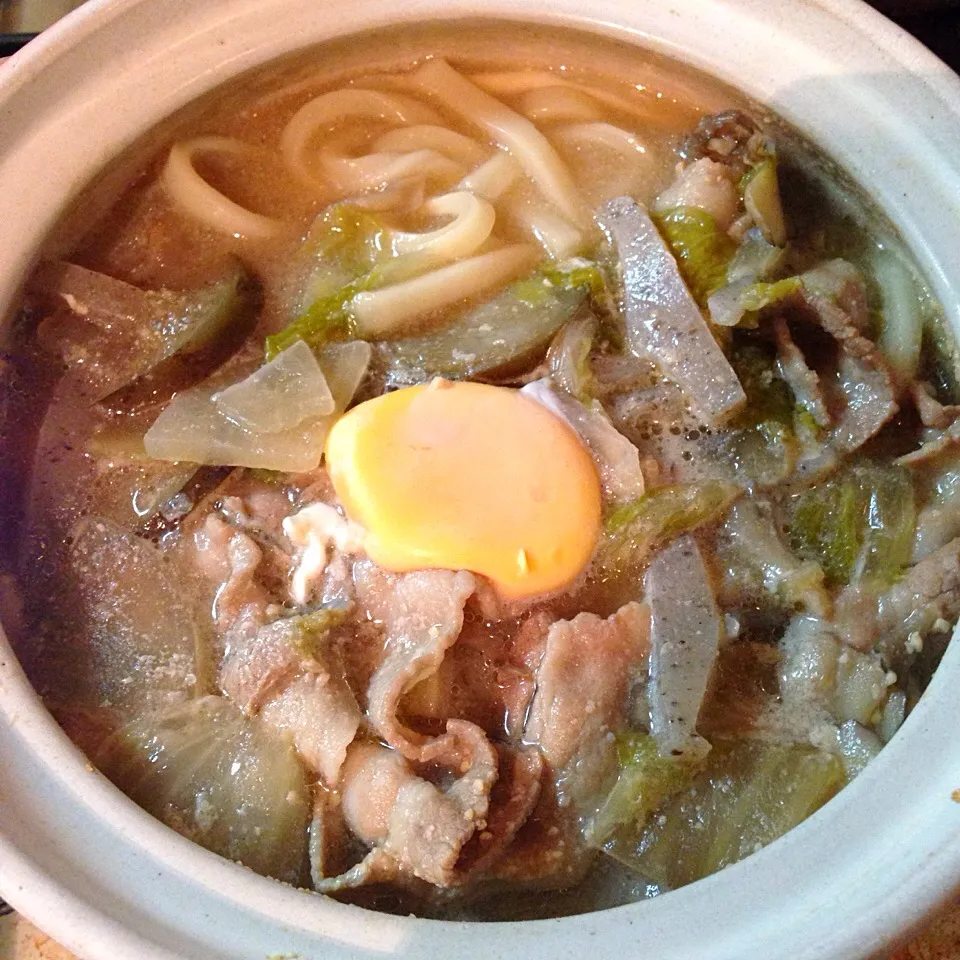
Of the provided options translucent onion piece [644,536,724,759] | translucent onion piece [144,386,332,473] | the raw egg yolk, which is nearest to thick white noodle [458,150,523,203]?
the raw egg yolk

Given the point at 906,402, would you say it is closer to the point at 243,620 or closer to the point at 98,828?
the point at 243,620

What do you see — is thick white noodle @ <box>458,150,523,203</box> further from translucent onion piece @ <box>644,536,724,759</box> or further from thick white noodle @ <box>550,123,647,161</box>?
translucent onion piece @ <box>644,536,724,759</box>

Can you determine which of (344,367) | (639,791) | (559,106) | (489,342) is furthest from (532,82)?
(639,791)

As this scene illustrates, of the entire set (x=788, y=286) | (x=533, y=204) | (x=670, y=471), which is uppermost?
(x=788, y=286)

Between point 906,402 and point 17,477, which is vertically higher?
point 906,402

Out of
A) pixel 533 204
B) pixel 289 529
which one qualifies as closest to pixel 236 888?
pixel 289 529

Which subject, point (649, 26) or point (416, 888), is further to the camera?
point (649, 26)
